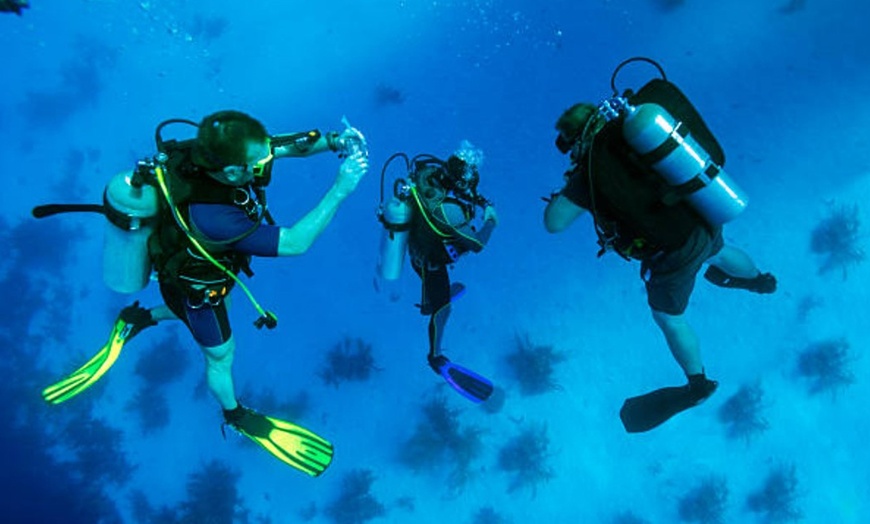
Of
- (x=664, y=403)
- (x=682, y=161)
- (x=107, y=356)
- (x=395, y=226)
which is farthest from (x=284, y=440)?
(x=682, y=161)

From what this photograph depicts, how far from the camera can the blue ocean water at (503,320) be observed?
345 inches

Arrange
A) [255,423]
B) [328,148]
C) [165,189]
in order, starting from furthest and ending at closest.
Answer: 1. [255,423]
2. [328,148]
3. [165,189]

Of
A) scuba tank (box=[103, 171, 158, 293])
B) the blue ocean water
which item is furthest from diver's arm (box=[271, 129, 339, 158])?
the blue ocean water

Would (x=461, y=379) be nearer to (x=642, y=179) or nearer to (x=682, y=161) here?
(x=642, y=179)

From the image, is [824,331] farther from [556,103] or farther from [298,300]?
[298,300]

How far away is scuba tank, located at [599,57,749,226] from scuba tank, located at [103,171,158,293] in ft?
11.4

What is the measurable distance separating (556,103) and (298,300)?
6.05 meters

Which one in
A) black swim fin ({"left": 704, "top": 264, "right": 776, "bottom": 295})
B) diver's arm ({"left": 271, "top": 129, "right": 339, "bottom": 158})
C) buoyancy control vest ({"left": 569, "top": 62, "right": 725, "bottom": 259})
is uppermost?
black swim fin ({"left": 704, "top": 264, "right": 776, "bottom": 295})

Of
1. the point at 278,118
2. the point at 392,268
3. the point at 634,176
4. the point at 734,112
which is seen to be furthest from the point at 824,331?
the point at 278,118

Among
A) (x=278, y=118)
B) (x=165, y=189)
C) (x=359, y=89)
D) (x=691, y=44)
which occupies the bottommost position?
(x=165, y=189)

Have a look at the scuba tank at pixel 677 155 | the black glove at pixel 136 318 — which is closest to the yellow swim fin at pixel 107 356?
the black glove at pixel 136 318

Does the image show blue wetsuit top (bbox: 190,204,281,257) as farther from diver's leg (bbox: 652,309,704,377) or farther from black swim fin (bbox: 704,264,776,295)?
black swim fin (bbox: 704,264,776,295)

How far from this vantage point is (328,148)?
16.4 feet

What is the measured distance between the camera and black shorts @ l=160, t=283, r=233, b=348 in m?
5.05
